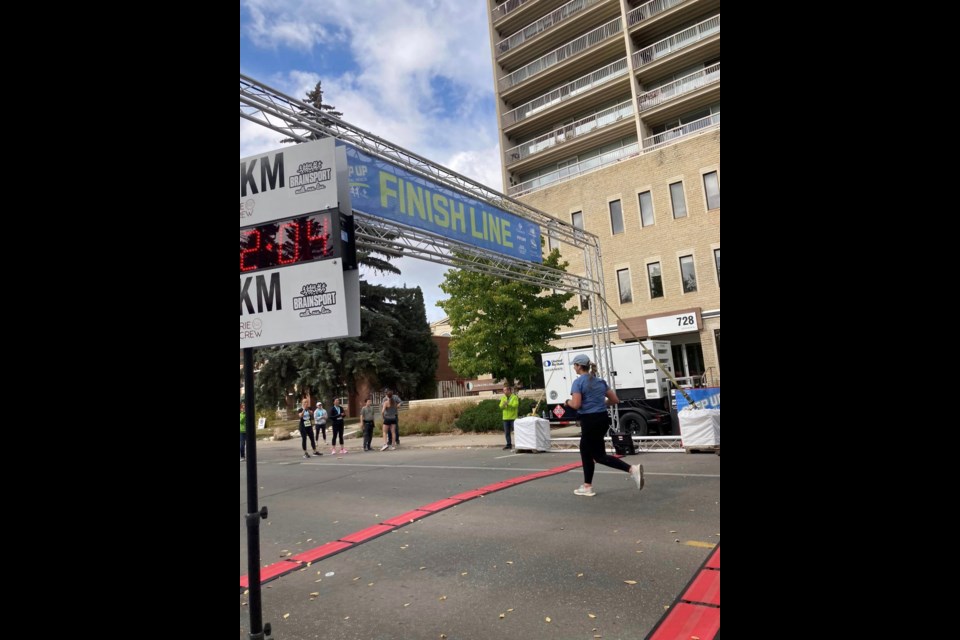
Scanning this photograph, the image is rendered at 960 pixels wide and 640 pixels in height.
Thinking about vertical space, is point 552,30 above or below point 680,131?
above

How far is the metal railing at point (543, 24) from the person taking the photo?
32750mm

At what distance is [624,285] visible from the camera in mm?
27375

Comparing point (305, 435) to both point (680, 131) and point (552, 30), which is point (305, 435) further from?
point (552, 30)

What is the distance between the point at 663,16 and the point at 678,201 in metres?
10.5

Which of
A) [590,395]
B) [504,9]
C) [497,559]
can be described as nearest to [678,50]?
[504,9]

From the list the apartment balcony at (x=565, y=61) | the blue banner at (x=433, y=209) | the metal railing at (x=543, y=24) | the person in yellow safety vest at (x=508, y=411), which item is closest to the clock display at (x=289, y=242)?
the blue banner at (x=433, y=209)

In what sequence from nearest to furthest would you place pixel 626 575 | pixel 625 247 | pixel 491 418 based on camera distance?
1. pixel 626 575
2. pixel 491 418
3. pixel 625 247

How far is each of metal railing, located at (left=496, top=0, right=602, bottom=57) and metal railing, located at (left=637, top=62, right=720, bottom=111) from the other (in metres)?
7.04

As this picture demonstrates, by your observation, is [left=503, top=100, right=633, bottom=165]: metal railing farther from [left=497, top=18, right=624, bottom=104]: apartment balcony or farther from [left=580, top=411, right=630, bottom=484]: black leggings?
[left=580, top=411, right=630, bottom=484]: black leggings

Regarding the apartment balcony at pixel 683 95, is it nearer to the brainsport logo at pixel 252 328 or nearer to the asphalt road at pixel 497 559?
the asphalt road at pixel 497 559
